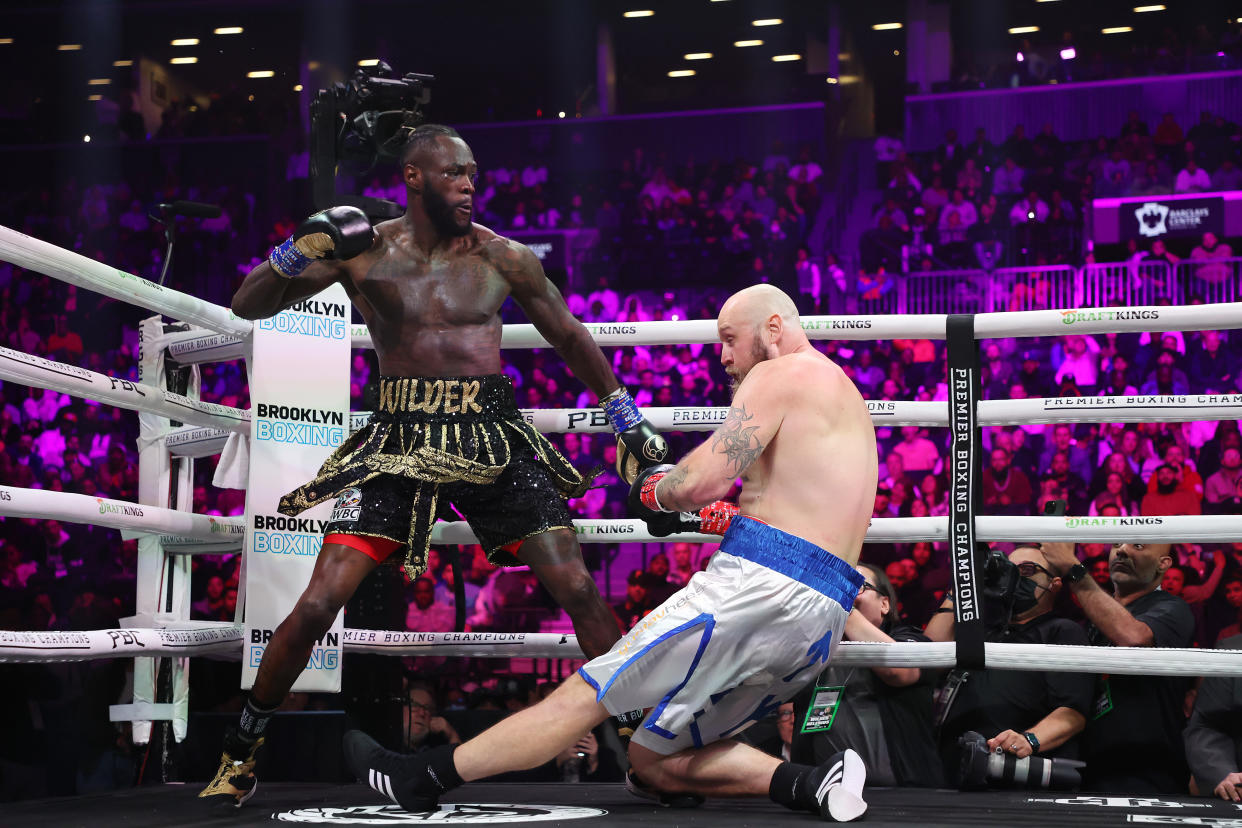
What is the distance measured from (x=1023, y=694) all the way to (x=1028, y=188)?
8.20 meters

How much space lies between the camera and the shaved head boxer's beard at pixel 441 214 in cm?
266

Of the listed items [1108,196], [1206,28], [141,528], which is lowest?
[141,528]

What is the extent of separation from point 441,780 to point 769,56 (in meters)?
11.5

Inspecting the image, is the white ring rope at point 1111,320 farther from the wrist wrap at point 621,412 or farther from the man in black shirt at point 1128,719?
the wrist wrap at point 621,412

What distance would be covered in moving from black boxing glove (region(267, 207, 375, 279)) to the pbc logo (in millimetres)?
8748

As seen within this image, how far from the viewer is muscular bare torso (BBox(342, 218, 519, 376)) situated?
2635 millimetres

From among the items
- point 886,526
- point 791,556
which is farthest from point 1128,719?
point 791,556

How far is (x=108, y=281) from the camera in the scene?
254 centimetres

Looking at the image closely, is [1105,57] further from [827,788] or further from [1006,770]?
[827,788]

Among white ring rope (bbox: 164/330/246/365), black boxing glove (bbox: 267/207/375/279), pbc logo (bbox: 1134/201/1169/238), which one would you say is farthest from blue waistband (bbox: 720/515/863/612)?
pbc logo (bbox: 1134/201/1169/238)

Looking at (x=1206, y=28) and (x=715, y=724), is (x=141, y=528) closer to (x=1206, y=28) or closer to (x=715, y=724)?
(x=715, y=724)

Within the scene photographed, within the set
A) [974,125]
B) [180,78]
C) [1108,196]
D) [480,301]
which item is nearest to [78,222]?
[180,78]

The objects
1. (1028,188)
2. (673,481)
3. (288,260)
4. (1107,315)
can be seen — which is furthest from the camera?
(1028,188)

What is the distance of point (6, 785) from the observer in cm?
317
